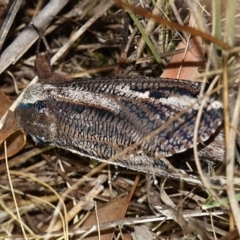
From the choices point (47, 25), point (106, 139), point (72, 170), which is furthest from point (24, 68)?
point (106, 139)

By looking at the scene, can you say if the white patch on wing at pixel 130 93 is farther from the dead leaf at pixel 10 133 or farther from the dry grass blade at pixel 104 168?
the dead leaf at pixel 10 133

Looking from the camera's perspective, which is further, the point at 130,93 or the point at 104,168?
the point at 104,168

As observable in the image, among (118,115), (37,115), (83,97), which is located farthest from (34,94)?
(118,115)

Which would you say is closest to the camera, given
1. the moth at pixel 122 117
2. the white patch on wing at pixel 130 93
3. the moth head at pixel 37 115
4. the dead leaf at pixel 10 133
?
the moth at pixel 122 117

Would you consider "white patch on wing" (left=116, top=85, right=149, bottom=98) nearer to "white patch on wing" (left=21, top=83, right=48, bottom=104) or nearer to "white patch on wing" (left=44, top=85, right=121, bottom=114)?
"white patch on wing" (left=44, top=85, right=121, bottom=114)

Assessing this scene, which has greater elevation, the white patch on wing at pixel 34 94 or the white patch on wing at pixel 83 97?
the white patch on wing at pixel 34 94

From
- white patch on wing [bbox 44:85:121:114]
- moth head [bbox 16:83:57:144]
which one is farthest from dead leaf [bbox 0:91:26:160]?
white patch on wing [bbox 44:85:121:114]

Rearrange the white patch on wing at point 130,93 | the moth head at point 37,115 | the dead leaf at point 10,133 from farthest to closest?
the dead leaf at point 10,133 → the moth head at point 37,115 → the white patch on wing at point 130,93

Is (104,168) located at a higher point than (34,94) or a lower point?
lower

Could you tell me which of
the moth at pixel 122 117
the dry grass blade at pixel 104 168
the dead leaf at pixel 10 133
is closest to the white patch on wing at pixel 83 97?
the moth at pixel 122 117

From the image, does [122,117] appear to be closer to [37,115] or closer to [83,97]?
Result: [83,97]
